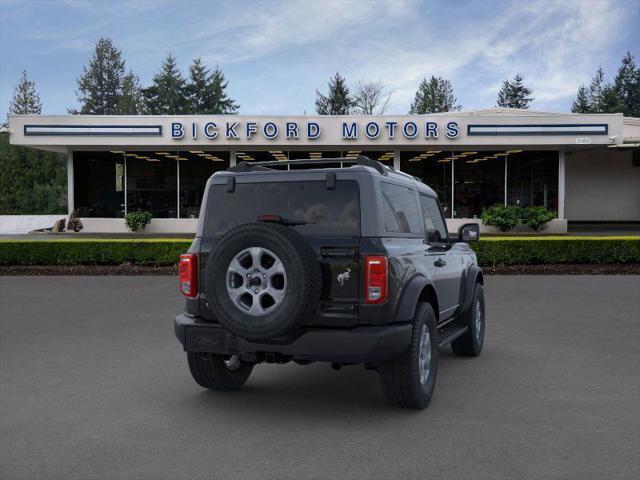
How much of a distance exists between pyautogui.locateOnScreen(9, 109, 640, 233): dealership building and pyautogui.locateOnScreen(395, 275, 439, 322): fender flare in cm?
2312

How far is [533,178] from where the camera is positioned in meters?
29.7

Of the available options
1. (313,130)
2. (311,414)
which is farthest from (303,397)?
(313,130)

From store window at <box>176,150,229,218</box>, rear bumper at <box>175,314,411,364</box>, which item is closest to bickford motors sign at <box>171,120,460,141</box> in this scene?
store window at <box>176,150,229,218</box>

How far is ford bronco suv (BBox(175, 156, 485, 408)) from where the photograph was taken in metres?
4.72

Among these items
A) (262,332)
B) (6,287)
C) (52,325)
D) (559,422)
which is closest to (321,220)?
(262,332)

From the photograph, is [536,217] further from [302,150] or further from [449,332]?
[449,332]

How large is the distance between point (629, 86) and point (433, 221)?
87099 millimetres

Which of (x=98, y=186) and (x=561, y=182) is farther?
(x=98, y=186)

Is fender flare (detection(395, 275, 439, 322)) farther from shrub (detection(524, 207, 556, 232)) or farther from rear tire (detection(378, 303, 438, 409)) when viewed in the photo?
shrub (detection(524, 207, 556, 232))

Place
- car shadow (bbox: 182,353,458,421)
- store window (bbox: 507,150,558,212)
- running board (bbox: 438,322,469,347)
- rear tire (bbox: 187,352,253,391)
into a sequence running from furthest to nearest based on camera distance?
store window (bbox: 507,150,558,212), running board (bbox: 438,322,469,347), rear tire (bbox: 187,352,253,391), car shadow (bbox: 182,353,458,421)

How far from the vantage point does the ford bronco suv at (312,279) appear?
15.5 feet

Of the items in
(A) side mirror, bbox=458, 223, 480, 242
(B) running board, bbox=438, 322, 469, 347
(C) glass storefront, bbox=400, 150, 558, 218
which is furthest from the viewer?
(C) glass storefront, bbox=400, 150, 558, 218

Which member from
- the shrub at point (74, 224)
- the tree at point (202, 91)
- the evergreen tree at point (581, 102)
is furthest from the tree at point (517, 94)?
the shrub at point (74, 224)

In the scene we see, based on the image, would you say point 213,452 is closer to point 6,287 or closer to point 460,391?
point 460,391
